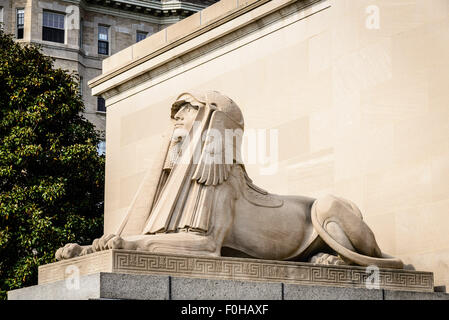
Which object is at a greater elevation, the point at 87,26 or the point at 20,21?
the point at 87,26

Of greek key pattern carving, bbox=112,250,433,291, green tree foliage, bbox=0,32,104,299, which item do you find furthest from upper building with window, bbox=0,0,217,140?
greek key pattern carving, bbox=112,250,433,291

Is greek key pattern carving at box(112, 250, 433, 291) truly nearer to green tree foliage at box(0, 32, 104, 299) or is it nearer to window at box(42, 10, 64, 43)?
green tree foliage at box(0, 32, 104, 299)

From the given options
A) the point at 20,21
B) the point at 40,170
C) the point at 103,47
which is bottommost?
the point at 40,170

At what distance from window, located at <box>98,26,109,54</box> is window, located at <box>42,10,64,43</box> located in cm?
250

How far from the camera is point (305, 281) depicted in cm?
1192

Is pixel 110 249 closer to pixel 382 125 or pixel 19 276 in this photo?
pixel 382 125

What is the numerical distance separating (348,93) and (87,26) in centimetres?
4377

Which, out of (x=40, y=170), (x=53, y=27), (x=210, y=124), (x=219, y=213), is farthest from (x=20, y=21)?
(x=219, y=213)

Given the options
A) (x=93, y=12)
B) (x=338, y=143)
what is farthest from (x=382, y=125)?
(x=93, y=12)

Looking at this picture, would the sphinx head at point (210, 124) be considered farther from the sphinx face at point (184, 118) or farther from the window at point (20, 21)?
the window at point (20, 21)

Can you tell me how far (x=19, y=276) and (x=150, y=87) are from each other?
600 cm

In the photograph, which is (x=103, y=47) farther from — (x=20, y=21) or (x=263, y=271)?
(x=263, y=271)

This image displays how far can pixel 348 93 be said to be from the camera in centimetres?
1634
